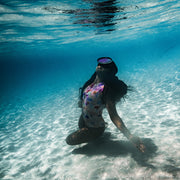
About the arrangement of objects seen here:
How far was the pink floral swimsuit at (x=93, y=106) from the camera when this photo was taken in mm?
3469

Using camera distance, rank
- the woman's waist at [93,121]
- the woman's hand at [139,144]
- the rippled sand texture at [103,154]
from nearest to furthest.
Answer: the woman's hand at [139,144]
the rippled sand texture at [103,154]
the woman's waist at [93,121]

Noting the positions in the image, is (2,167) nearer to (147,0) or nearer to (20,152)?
(20,152)

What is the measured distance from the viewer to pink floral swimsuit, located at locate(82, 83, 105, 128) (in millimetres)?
3469

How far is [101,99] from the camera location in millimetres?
3463

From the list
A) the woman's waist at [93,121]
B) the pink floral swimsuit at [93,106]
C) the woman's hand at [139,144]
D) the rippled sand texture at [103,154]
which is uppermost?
the pink floral swimsuit at [93,106]

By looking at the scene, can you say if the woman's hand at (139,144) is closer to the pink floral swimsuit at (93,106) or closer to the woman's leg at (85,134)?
the pink floral swimsuit at (93,106)

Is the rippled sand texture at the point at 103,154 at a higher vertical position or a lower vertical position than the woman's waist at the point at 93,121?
lower

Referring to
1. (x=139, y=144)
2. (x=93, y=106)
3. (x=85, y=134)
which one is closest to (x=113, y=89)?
(x=93, y=106)

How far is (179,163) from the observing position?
308 centimetres

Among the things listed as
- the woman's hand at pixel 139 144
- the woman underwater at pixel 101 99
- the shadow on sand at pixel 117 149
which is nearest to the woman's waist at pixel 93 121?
the woman underwater at pixel 101 99

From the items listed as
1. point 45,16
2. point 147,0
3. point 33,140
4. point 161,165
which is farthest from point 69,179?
point 147,0

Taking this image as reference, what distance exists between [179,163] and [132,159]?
0.96 m

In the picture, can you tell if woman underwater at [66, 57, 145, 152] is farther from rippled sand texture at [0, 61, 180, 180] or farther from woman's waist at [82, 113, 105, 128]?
rippled sand texture at [0, 61, 180, 180]

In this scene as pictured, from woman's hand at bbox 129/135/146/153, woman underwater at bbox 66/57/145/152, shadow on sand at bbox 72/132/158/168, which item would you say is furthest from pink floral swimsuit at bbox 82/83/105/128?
woman's hand at bbox 129/135/146/153
